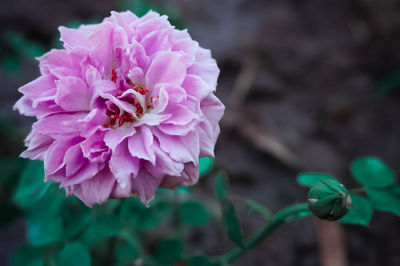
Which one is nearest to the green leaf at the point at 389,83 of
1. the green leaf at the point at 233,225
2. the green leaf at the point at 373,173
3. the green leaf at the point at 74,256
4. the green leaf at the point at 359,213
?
the green leaf at the point at 373,173

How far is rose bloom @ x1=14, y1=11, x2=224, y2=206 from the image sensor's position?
23.8 inches

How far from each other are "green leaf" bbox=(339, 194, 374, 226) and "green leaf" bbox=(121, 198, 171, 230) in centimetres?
Answer: 50

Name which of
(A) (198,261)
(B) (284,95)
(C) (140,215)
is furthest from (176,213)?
(B) (284,95)

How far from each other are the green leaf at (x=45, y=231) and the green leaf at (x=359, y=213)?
2.12 feet

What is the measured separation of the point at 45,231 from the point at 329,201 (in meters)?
0.66

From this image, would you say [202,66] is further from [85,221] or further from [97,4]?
[97,4]

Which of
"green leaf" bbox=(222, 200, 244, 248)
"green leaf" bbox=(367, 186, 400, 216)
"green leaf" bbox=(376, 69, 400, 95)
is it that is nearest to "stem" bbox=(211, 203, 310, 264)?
"green leaf" bbox=(222, 200, 244, 248)

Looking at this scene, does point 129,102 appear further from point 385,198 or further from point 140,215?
point 385,198

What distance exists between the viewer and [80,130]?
24.0 inches

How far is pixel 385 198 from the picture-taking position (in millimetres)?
770

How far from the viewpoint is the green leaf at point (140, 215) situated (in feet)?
3.13

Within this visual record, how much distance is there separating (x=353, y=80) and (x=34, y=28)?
1795 mm

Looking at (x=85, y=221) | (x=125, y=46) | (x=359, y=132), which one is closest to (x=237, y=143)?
(x=359, y=132)

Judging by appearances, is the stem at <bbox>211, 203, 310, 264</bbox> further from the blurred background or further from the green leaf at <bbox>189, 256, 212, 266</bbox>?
the blurred background
